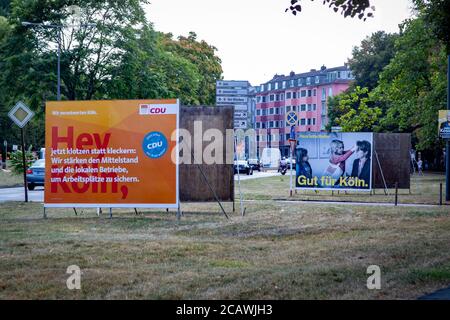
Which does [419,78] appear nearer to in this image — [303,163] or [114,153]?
[303,163]

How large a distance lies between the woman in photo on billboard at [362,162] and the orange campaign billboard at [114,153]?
13.0 m

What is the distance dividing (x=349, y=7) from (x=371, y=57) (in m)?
74.8

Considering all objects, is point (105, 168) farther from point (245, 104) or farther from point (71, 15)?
point (71, 15)

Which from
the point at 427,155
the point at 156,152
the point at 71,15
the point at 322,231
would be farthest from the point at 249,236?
the point at 427,155

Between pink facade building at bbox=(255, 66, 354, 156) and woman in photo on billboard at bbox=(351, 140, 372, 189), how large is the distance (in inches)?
4093

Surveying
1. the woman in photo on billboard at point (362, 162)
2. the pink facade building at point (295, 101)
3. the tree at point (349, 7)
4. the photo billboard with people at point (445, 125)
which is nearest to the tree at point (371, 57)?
the pink facade building at point (295, 101)

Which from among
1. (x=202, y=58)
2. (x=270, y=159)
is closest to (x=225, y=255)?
(x=202, y=58)

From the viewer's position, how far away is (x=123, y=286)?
24.8 ft

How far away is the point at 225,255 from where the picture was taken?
1019 cm

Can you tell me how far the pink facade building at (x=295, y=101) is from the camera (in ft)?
458

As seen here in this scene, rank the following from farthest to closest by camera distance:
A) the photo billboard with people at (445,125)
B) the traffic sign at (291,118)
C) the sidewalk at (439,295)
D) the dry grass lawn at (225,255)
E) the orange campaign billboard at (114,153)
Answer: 1. the traffic sign at (291,118)
2. the photo billboard with people at (445,125)
3. the orange campaign billboard at (114,153)
4. the dry grass lawn at (225,255)
5. the sidewalk at (439,295)

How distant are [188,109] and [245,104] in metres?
1.52

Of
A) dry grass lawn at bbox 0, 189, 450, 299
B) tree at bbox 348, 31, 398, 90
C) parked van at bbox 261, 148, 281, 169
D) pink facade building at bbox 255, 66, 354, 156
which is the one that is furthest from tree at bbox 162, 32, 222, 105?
pink facade building at bbox 255, 66, 354, 156

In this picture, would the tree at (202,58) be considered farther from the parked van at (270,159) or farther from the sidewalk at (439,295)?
the sidewalk at (439,295)
